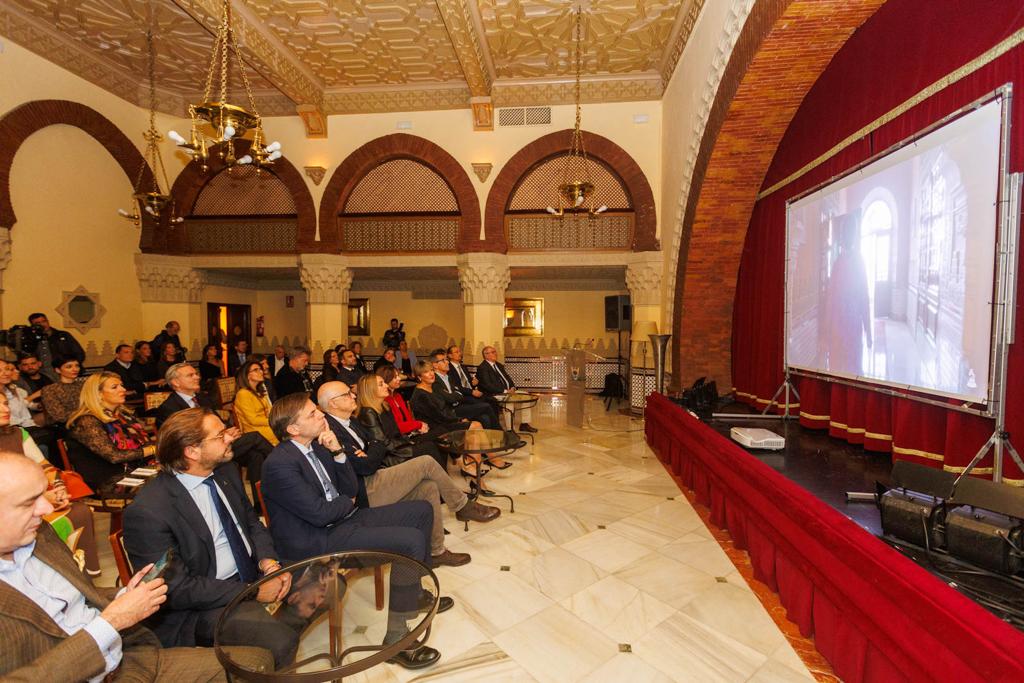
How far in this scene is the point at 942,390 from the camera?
302cm

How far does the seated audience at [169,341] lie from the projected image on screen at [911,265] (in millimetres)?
9008

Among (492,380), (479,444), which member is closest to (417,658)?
(479,444)

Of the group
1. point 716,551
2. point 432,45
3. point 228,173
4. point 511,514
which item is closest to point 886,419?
point 716,551

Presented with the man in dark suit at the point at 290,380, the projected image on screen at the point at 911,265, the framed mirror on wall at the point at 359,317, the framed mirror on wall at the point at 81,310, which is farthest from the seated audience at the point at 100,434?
the framed mirror on wall at the point at 359,317

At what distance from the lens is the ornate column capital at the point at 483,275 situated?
8883mm

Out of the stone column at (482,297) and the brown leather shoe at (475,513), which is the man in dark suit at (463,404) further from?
the stone column at (482,297)

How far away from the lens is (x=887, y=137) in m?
3.60

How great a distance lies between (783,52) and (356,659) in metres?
5.29

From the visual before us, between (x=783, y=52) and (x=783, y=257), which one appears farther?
(x=783, y=257)

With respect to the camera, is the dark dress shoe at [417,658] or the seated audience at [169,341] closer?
the dark dress shoe at [417,658]

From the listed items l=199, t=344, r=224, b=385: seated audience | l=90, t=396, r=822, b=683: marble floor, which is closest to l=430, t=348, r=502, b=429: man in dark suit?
l=90, t=396, r=822, b=683: marble floor

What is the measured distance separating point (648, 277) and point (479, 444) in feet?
18.3

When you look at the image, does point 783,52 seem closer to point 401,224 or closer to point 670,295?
point 670,295

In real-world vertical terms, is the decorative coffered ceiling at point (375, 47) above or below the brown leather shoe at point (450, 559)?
above
